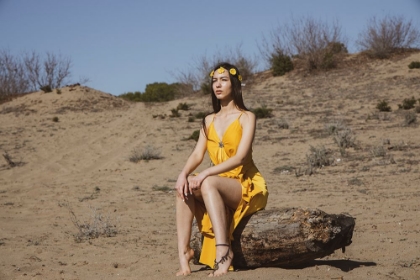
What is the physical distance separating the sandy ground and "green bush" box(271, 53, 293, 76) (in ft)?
1.85

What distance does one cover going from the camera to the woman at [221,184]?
4848 mm

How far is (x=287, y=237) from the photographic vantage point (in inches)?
193

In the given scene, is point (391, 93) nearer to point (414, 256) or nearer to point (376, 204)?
point (376, 204)

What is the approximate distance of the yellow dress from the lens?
5082 millimetres

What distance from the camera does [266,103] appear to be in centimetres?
2389

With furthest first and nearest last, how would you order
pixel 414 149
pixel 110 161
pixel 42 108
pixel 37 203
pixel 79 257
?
pixel 42 108
pixel 110 161
pixel 414 149
pixel 37 203
pixel 79 257

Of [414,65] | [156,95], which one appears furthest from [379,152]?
[156,95]

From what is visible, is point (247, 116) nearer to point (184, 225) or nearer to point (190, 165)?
point (190, 165)

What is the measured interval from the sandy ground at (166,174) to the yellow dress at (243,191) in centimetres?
28

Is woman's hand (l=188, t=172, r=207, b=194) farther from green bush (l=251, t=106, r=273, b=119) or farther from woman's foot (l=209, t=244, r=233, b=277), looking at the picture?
green bush (l=251, t=106, r=273, b=119)

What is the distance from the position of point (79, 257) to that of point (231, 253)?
2.24 meters

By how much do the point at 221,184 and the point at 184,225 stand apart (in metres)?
0.51

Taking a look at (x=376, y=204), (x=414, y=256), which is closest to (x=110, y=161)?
(x=376, y=204)

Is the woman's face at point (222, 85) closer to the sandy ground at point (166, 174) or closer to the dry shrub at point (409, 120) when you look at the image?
the sandy ground at point (166, 174)
